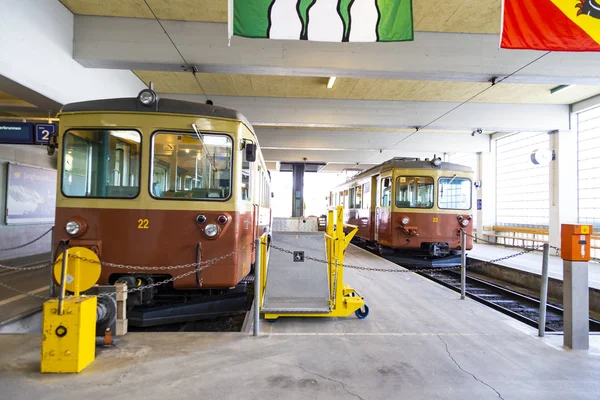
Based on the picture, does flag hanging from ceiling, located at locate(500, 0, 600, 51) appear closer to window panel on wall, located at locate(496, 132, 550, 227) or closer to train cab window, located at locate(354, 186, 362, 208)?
train cab window, located at locate(354, 186, 362, 208)

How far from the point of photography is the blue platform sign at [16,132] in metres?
7.27

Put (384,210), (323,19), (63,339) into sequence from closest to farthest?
(63,339)
(323,19)
(384,210)

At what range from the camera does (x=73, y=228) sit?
15.1 feet

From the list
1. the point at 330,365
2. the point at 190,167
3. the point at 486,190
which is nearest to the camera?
the point at 330,365

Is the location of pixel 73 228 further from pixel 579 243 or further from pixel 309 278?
pixel 579 243

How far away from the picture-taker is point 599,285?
805cm

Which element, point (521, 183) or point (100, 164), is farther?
point (521, 183)

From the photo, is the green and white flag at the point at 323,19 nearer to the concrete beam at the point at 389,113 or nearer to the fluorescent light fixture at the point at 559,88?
the concrete beam at the point at 389,113

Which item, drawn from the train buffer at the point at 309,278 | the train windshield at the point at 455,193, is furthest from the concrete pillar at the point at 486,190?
the train buffer at the point at 309,278

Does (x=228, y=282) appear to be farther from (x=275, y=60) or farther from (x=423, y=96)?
(x=423, y=96)

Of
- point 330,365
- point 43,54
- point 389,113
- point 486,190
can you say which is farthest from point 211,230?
point 486,190

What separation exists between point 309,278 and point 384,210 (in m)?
6.42

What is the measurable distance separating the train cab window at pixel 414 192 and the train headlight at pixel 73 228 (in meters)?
8.17

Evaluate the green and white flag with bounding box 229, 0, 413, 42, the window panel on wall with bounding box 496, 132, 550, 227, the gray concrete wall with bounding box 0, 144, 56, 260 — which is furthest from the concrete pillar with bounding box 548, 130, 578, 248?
the gray concrete wall with bounding box 0, 144, 56, 260
